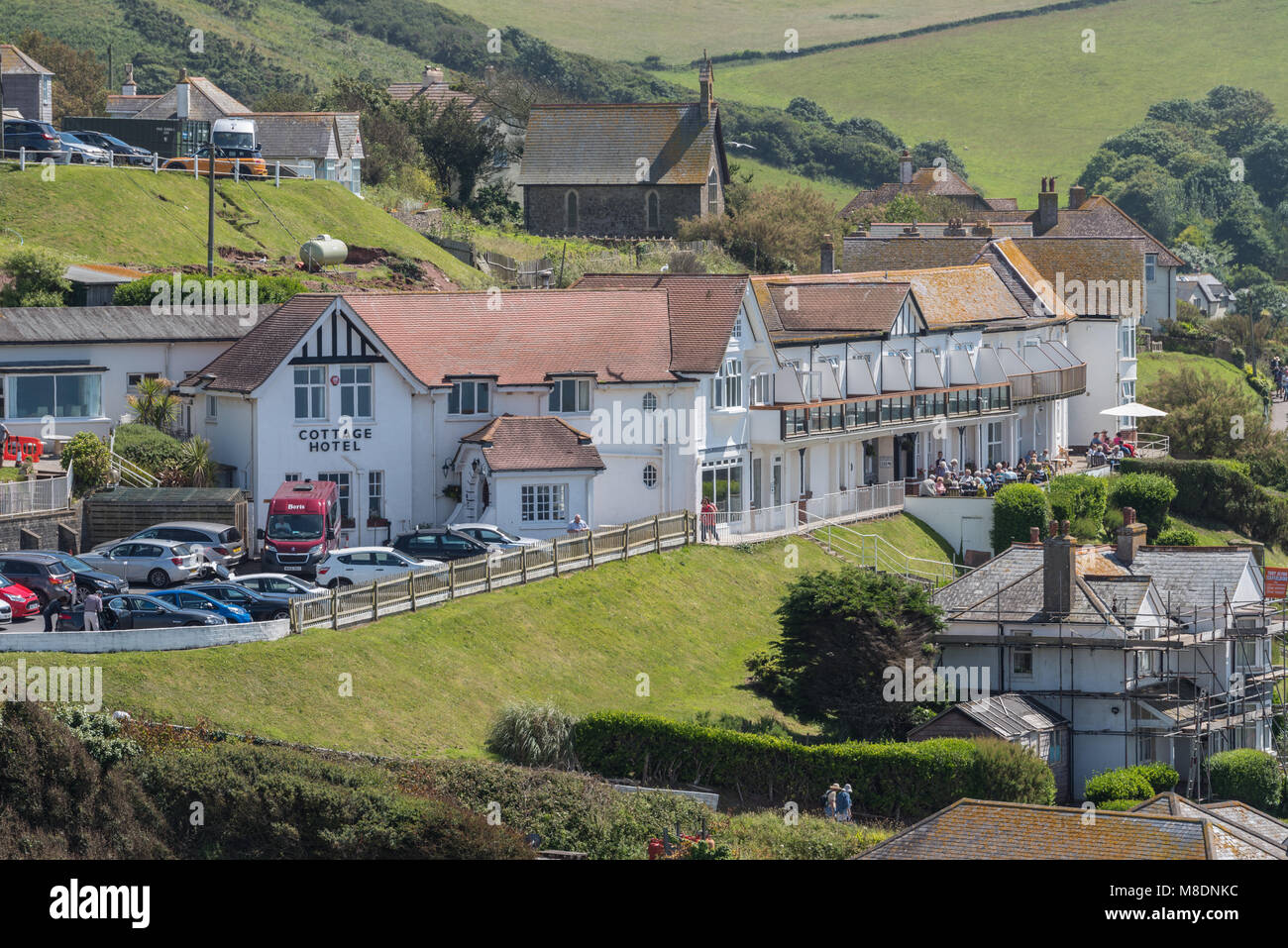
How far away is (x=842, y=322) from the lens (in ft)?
235

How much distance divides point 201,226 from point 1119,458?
37.3 meters

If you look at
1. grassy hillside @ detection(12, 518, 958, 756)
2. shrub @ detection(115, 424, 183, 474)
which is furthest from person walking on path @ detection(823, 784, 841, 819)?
shrub @ detection(115, 424, 183, 474)

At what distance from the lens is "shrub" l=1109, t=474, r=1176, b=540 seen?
7469 centimetres

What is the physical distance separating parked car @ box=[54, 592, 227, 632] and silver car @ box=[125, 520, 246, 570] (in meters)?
6.19

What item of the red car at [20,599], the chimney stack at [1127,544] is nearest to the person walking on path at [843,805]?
the chimney stack at [1127,544]

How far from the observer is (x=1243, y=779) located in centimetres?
5047

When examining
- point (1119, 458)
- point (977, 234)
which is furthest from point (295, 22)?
point (1119, 458)

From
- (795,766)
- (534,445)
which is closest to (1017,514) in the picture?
(534,445)

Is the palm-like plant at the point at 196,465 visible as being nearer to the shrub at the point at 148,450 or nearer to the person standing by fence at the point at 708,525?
the shrub at the point at 148,450

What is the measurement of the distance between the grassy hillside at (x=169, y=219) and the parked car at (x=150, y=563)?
2330cm

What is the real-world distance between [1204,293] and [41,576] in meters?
108

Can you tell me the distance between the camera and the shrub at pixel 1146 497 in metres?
74.7

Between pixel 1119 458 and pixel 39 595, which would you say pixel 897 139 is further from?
pixel 39 595

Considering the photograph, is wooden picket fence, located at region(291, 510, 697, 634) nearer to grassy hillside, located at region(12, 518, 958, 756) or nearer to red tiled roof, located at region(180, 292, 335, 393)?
grassy hillside, located at region(12, 518, 958, 756)
